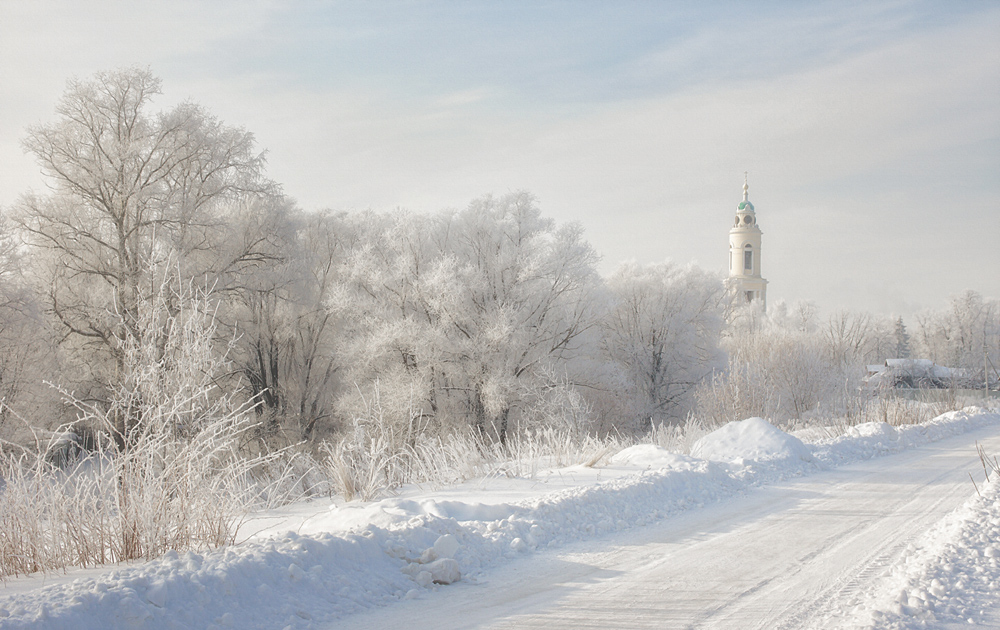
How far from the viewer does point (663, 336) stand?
127 ft

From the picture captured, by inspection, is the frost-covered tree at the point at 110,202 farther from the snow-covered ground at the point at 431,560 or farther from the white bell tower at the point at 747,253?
the white bell tower at the point at 747,253

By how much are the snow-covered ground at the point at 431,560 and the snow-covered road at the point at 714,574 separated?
0.29ft

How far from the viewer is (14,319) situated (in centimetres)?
1823

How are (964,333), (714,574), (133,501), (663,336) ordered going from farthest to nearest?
(964,333) < (663,336) < (133,501) < (714,574)

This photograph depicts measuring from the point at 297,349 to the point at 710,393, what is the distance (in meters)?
17.9

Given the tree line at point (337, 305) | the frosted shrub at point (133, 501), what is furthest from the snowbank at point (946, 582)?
the tree line at point (337, 305)

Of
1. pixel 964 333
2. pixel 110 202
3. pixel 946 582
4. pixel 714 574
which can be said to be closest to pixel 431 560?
pixel 714 574

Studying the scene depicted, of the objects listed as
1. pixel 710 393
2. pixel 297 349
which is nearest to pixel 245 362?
pixel 297 349

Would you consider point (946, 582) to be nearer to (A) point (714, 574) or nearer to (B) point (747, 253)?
(A) point (714, 574)

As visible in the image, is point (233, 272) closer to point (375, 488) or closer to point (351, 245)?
point (351, 245)

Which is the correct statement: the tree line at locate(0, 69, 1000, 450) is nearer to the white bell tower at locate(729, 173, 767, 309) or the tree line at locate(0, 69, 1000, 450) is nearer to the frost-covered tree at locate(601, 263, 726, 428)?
the frost-covered tree at locate(601, 263, 726, 428)

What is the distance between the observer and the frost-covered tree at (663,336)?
37594mm

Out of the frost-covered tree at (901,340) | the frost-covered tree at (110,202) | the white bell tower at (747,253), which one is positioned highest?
the white bell tower at (747,253)

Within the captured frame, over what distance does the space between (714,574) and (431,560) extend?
7.35 ft
